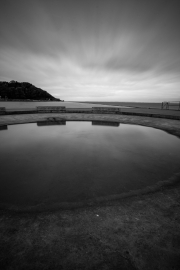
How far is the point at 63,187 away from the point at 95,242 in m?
1.39

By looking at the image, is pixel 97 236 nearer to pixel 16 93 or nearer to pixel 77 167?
pixel 77 167

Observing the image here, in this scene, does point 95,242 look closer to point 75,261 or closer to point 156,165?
point 75,261

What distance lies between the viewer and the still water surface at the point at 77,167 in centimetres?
263

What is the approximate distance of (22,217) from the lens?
6.57ft

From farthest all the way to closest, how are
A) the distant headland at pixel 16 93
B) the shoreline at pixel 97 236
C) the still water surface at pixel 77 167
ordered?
the distant headland at pixel 16 93, the still water surface at pixel 77 167, the shoreline at pixel 97 236

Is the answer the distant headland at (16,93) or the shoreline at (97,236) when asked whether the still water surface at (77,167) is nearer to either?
the shoreline at (97,236)

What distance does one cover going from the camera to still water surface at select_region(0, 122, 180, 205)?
2627mm

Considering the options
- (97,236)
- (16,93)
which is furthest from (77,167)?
(16,93)

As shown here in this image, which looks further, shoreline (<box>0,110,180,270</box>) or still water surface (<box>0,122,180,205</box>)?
still water surface (<box>0,122,180,205</box>)

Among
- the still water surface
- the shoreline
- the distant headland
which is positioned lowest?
the shoreline

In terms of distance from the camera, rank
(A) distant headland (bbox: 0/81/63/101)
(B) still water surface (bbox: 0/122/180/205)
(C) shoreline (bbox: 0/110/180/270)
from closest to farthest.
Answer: (C) shoreline (bbox: 0/110/180/270), (B) still water surface (bbox: 0/122/180/205), (A) distant headland (bbox: 0/81/63/101)

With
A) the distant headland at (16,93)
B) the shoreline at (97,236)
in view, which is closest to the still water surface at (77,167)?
the shoreline at (97,236)

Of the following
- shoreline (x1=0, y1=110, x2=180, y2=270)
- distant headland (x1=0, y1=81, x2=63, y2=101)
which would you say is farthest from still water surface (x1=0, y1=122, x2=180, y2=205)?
distant headland (x1=0, y1=81, x2=63, y2=101)

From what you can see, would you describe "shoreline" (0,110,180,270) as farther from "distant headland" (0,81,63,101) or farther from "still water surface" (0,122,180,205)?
"distant headland" (0,81,63,101)
